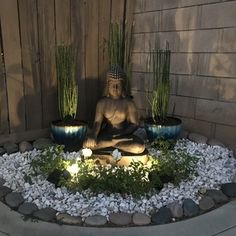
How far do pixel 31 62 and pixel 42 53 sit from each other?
14 centimetres

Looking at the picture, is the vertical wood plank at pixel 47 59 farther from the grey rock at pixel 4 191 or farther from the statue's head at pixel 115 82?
the grey rock at pixel 4 191

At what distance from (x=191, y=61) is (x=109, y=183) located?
4.94ft

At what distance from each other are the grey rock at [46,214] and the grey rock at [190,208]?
2.41 feet

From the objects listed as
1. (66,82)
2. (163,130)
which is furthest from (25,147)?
(163,130)

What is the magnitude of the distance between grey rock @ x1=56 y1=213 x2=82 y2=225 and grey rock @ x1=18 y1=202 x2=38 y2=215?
Answer: 0.51 ft

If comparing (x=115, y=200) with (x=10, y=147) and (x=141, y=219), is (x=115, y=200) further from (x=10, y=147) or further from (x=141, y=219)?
(x=10, y=147)

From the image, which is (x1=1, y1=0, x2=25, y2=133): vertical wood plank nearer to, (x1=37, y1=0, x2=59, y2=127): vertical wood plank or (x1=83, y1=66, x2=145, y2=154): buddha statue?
(x1=37, y1=0, x2=59, y2=127): vertical wood plank

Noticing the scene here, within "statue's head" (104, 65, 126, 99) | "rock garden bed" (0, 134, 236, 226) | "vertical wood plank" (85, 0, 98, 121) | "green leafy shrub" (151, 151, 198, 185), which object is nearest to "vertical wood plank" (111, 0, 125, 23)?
"vertical wood plank" (85, 0, 98, 121)

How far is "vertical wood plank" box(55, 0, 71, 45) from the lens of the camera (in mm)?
2625

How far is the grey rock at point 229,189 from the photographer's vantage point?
1.77 metres

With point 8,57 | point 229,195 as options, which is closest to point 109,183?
point 229,195

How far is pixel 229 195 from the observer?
1768 mm

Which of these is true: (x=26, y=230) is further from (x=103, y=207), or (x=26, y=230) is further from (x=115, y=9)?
(x=115, y=9)

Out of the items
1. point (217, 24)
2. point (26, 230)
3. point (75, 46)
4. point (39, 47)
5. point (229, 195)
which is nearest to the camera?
point (26, 230)
